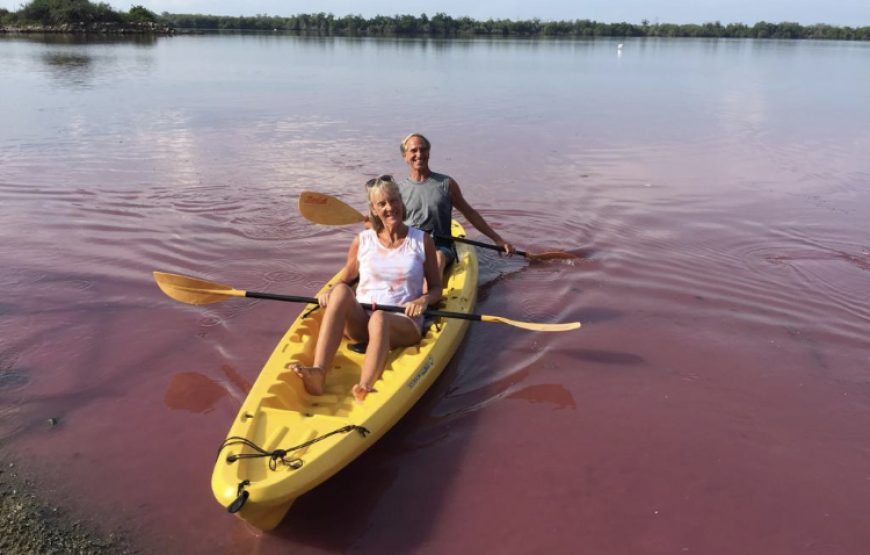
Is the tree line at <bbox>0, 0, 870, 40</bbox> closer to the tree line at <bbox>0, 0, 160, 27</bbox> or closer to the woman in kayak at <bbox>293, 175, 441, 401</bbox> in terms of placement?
the tree line at <bbox>0, 0, 160, 27</bbox>

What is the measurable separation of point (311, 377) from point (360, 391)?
0.31 meters

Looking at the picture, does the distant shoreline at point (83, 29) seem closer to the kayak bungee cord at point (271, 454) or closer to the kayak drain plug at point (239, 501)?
the kayak bungee cord at point (271, 454)

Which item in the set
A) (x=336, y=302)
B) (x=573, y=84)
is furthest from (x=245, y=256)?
(x=573, y=84)

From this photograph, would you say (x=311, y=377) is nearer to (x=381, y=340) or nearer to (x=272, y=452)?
(x=381, y=340)

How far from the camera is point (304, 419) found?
3.70 metres

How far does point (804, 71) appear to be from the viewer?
32938 millimetres

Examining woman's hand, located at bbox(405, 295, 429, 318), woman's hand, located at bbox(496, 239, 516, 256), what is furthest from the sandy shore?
woman's hand, located at bbox(496, 239, 516, 256)

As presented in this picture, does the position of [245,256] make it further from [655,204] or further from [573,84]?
[573,84]

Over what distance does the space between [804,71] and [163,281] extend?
120ft

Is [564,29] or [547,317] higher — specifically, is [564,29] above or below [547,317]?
above

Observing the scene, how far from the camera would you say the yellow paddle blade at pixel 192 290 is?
5016mm

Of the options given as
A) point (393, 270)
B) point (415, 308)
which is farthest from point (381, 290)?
point (415, 308)

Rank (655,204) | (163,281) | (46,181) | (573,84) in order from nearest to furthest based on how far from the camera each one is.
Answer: (163,281)
(655,204)
(46,181)
(573,84)

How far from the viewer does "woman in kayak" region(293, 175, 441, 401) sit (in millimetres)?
4098
